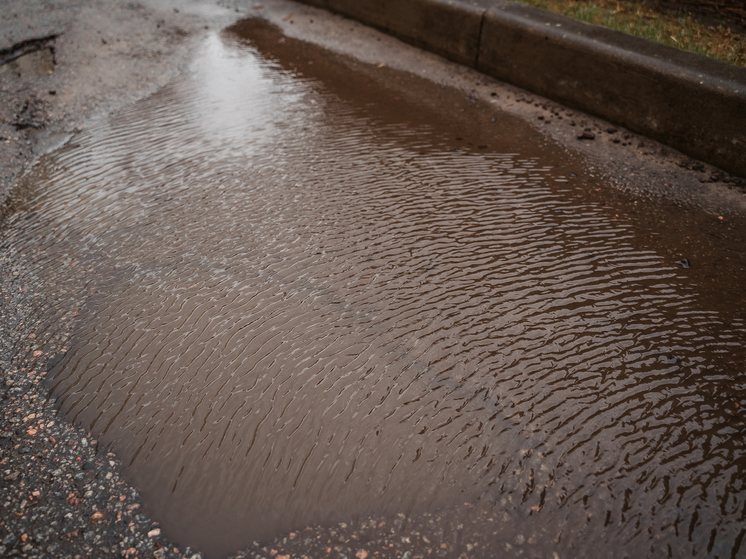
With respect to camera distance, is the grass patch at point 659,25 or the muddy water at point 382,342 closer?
the muddy water at point 382,342

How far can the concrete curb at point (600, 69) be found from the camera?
11.0 feet

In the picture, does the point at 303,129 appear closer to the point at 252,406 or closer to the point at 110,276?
the point at 110,276

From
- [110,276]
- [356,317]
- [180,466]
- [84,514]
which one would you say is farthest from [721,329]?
[110,276]

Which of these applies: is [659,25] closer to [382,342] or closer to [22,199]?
[382,342]

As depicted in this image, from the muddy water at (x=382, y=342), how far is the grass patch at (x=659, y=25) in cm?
149

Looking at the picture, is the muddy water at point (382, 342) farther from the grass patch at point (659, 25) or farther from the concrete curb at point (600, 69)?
the grass patch at point (659, 25)

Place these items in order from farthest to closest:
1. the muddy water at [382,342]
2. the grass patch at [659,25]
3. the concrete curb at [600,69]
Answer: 1. the grass patch at [659,25]
2. the concrete curb at [600,69]
3. the muddy water at [382,342]

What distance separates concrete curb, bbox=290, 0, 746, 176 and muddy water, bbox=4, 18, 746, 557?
68 centimetres

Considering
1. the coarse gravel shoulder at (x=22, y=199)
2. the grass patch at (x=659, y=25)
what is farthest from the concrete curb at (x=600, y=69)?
the coarse gravel shoulder at (x=22, y=199)

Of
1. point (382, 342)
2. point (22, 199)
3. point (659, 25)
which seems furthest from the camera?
point (659, 25)

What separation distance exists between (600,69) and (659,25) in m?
1.22

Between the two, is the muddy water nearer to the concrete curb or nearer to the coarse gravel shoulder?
the coarse gravel shoulder

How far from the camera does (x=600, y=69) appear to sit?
3848 millimetres

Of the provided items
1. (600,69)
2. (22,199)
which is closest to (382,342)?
(22,199)
